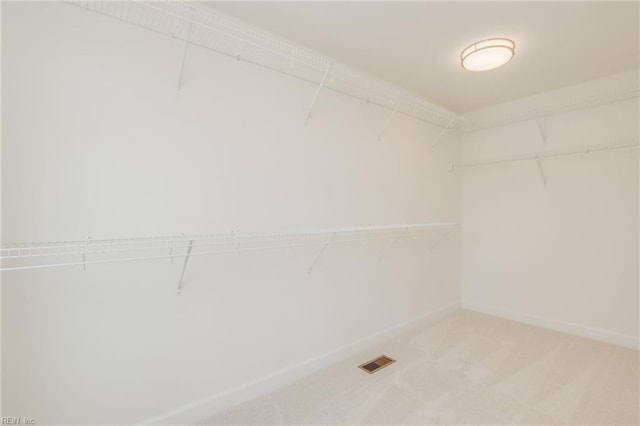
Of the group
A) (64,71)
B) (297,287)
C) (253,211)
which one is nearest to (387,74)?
(253,211)

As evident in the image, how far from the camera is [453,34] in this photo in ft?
6.76

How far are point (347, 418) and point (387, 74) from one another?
253 centimetres

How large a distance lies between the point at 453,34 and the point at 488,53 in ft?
0.85

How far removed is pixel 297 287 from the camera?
220 cm

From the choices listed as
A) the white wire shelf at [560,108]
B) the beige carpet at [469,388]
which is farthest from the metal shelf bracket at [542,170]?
the beige carpet at [469,388]

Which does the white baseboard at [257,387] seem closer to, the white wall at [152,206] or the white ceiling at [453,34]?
the white wall at [152,206]

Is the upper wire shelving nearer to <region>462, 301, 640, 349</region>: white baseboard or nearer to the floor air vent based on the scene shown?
the floor air vent

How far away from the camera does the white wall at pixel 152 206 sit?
4.40 ft

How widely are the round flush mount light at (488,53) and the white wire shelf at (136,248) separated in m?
1.55

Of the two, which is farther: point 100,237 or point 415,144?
point 415,144

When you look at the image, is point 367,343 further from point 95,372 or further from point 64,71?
point 64,71

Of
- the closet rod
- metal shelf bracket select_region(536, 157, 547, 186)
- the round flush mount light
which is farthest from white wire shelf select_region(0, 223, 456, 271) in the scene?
metal shelf bracket select_region(536, 157, 547, 186)

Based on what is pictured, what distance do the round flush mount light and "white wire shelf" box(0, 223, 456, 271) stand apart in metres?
1.55

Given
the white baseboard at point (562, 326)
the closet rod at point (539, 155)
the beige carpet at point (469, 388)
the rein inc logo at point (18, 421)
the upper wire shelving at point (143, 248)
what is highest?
the closet rod at point (539, 155)
